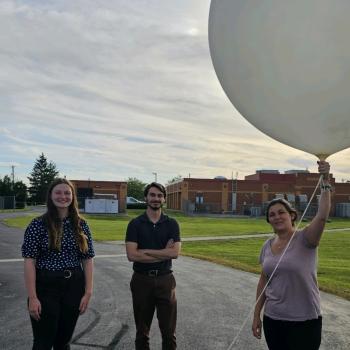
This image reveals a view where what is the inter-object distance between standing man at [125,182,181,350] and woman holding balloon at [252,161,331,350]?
1.05 meters

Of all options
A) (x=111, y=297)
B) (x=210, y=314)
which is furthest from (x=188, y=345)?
(x=111, y=297)

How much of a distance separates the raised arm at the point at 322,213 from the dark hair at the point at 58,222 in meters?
1.73

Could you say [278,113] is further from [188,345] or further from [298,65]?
[188,345]

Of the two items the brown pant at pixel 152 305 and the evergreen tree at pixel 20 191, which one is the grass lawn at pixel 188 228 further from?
the evergreen tree at pixel 20 191

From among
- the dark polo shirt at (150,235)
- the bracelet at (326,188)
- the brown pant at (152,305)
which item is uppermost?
the bracelet at (326,188)

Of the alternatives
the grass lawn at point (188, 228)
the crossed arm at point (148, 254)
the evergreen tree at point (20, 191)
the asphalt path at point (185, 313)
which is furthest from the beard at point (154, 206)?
the evergreen tree at point (20, 191)

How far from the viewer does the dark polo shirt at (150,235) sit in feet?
14.5

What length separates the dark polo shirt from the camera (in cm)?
441

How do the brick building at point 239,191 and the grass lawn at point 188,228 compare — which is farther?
the brick building at point 239,191

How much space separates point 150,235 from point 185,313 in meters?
2.92

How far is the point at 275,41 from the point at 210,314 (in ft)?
15.2

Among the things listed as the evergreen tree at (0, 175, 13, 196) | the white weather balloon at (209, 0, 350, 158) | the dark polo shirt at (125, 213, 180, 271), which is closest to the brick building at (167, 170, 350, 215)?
the evergreen tree at (0, 175, 13, 196)

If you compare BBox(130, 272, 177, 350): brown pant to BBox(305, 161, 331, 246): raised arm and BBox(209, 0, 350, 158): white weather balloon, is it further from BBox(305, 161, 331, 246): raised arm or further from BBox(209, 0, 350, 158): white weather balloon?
BBox(209, 0, 350, 158): white weather balloon

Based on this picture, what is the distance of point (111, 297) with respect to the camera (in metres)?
7.97
